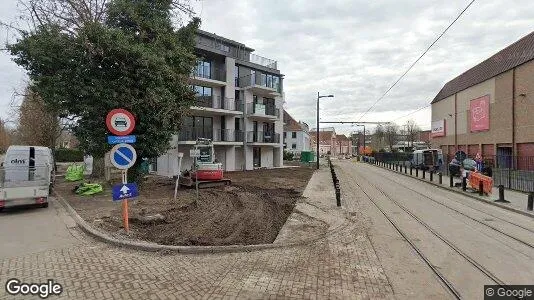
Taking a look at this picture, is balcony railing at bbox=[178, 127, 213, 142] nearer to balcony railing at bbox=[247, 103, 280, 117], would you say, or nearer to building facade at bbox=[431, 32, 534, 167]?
balcony railing at bbox=[247, 103, 280, 117]

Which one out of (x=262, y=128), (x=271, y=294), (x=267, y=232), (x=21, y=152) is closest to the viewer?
(x=271, y=294)

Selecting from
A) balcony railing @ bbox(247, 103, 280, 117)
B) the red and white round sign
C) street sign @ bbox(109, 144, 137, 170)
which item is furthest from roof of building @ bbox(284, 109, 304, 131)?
street sign @ bbox(109, 144, 137, 170)

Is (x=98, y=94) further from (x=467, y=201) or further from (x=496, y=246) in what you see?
(x=467, y=201)

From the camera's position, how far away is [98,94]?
49.0 ft

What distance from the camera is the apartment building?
31.4 metres

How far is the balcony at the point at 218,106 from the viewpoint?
3117 cm

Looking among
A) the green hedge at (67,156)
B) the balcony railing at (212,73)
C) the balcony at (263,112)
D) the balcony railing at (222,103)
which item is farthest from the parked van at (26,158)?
the green hedge at (67,156)

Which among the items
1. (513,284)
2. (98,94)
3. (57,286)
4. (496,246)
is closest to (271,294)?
(57,286)

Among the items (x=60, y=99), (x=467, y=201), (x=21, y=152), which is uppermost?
(x=60, y=99)

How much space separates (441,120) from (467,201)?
40974mm

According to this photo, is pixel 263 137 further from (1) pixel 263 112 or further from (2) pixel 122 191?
(2) pixel 122 191

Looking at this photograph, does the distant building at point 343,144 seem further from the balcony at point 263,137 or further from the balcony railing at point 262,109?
the balcony railing at point 262,109

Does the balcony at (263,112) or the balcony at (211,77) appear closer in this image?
the balcony at (211,77)

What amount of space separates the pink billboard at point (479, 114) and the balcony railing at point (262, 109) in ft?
73.2
